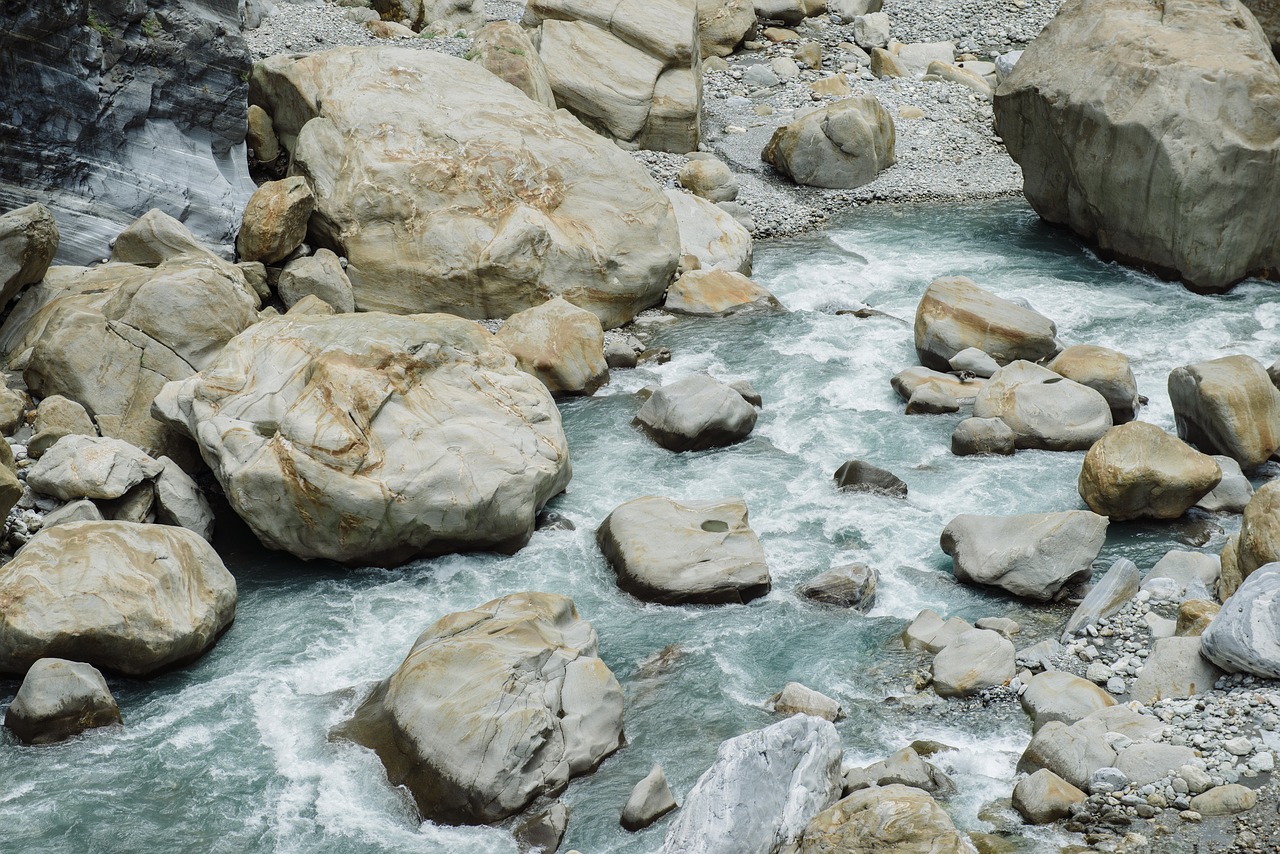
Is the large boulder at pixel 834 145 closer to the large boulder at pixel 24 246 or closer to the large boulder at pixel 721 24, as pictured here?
the large boulder at pixel 721 24

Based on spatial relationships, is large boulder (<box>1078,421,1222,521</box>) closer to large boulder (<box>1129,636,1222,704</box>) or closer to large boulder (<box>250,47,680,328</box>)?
large boulder (<box>1129,636,1222,704</box>)

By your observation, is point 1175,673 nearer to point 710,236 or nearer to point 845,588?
point 845,588

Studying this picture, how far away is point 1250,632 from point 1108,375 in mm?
5827

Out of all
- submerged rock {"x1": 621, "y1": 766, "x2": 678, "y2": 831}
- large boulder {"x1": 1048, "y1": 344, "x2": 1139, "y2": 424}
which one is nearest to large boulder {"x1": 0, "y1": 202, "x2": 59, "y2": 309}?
submerged rock {"x1": 621, "y1": 766, "x2": 678, "y2": 831}

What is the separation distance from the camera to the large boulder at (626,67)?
22.9m

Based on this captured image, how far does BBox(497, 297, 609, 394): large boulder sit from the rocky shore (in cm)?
5

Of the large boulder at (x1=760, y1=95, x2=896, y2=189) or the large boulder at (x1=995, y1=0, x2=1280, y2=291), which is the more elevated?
the large boulder at (x1=995, y1=0, x2=1280, y2=291)

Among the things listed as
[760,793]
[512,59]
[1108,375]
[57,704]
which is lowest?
[57,704]

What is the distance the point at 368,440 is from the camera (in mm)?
12406

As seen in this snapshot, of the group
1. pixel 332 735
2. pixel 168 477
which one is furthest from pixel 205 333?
pixel 332 735

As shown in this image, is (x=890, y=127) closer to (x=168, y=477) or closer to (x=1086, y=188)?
(x=1086, y=188)

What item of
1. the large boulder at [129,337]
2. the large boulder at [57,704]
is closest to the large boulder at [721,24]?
the large boulder at [129,337]

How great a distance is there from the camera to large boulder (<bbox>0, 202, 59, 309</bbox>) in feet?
46.8

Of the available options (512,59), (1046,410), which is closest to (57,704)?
(1046,410)
